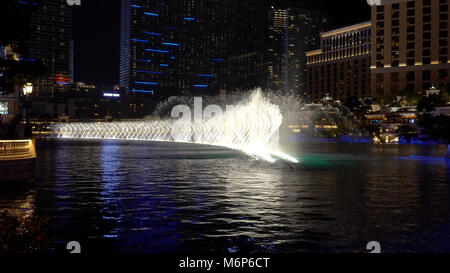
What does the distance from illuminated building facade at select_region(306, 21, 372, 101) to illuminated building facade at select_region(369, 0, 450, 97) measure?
1162 inches

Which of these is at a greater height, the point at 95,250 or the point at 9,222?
the point at 9,222

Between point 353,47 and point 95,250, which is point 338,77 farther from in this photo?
point 95,250

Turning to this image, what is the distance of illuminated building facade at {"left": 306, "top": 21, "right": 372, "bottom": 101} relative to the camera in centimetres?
17975

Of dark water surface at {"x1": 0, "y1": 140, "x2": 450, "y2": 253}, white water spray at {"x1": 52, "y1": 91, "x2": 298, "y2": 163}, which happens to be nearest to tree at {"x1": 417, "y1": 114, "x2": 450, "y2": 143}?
dark water surface at {"x1": 0, "y1": 140, "x2": 450, "y2": 253}

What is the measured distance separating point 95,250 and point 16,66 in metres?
11.0

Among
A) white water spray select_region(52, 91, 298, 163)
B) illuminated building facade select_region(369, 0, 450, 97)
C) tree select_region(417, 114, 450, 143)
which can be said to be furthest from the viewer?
illuminated building facade select_region(369, 0, 450, 97)

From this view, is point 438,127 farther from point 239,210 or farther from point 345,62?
point 345,62

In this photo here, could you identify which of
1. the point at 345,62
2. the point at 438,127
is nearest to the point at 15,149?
the point at 438,127

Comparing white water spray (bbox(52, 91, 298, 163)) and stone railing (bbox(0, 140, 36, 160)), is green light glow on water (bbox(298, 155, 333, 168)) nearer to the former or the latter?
white water spray (bbox(52, 91, 298, 163))

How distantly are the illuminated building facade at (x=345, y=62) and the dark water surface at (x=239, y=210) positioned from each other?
16371cm
